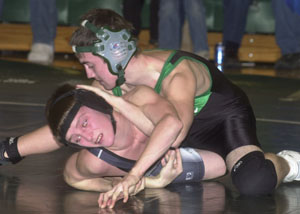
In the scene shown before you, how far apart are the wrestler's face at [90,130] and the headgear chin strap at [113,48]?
14.5 inches

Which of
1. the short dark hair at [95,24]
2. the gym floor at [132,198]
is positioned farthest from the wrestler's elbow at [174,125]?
the short dark hair at [95,24]

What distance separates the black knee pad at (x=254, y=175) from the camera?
13.9ft

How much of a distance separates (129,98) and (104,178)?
456 millimetres

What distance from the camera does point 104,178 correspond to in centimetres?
435

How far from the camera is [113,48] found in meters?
4.21

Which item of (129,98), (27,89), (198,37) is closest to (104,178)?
(129,98)

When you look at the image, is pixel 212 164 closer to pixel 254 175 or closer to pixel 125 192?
pixel 254 175

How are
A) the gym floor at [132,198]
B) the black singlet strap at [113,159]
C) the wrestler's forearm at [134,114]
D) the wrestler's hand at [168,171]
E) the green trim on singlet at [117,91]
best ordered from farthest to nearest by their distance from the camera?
the green trim on singlet at [117,91] → the wrestler's hand at [168,171] → the black singlet strap at [113,159] → the wrestler's forearm at [134,114] → the gym floor at [132,198]

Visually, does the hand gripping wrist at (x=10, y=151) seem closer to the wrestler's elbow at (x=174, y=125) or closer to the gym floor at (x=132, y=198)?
the gym floor at (x=132, y=198)

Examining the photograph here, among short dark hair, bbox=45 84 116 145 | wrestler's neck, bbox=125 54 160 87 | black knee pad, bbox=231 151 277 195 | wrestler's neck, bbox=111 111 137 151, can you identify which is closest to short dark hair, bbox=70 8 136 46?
wrestler's neck, bbox=125 54 160 87

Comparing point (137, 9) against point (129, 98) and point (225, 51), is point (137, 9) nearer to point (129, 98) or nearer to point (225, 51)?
point (225, 51)

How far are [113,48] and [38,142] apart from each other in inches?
28.8

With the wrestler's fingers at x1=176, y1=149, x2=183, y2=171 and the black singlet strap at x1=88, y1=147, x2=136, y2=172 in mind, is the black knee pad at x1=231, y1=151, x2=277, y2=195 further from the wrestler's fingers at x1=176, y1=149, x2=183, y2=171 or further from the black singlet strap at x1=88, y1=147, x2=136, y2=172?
the black singlet strap at x1=88, y1=147, x2=136, y2=172

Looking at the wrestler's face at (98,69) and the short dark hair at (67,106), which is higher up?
the wrestler's face at (98,69)
